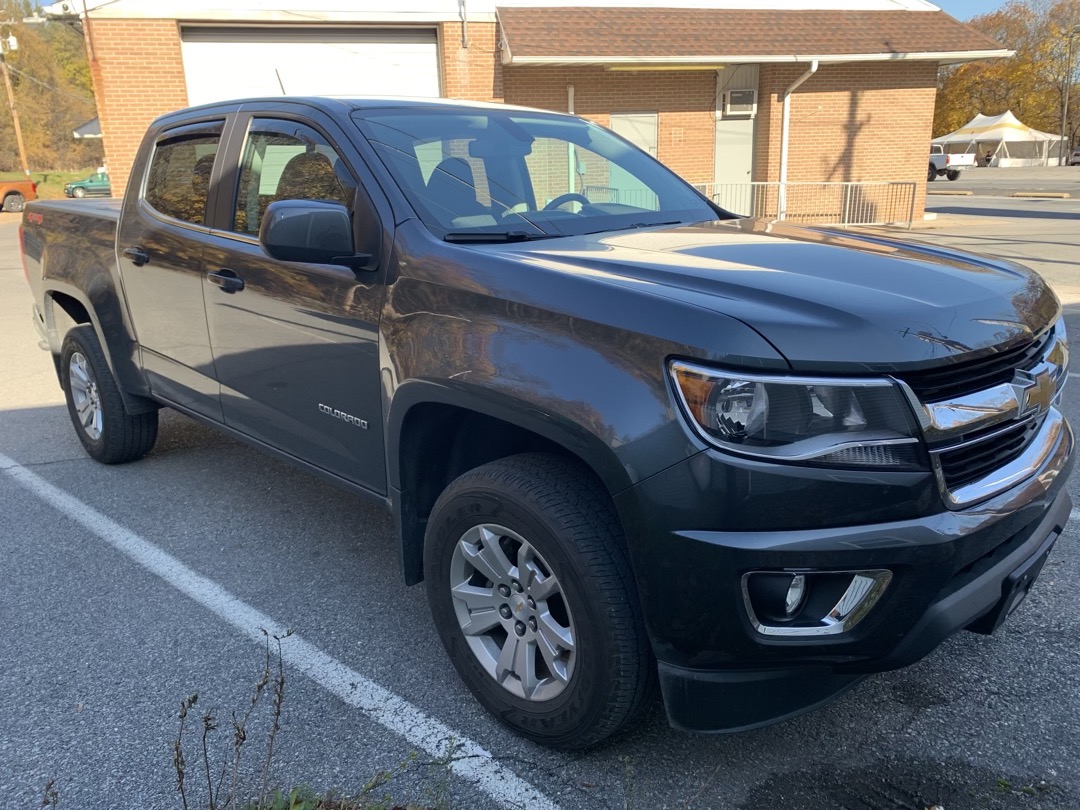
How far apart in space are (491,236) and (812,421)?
1319 millimetres

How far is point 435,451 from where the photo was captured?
2902 millimetres

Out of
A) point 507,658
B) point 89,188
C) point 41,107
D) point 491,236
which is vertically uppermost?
point 41,107

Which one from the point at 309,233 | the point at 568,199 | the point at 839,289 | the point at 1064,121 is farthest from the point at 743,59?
the point at 1064,121

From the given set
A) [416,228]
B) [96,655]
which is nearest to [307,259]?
[416,228]

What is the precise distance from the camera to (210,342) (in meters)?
3.81

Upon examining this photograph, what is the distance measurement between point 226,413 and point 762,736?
2.61m

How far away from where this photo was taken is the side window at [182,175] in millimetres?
3895

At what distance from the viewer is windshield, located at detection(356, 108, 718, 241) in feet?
9.89

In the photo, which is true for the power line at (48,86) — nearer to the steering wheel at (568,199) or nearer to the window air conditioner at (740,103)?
the window air conditioner at (740,103)

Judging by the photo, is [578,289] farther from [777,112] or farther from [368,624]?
[777,112]

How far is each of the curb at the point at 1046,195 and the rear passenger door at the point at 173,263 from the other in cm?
2995

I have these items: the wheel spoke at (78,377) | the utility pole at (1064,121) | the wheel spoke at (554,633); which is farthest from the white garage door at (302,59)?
the utility pole at (1064,121)

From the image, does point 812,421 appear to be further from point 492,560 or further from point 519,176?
point 519,176

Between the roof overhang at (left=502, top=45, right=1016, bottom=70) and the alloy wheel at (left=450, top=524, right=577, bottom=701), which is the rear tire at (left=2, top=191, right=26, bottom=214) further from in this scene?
the alloy wheel at (left=450, top=524, right=577, bottom=701)
